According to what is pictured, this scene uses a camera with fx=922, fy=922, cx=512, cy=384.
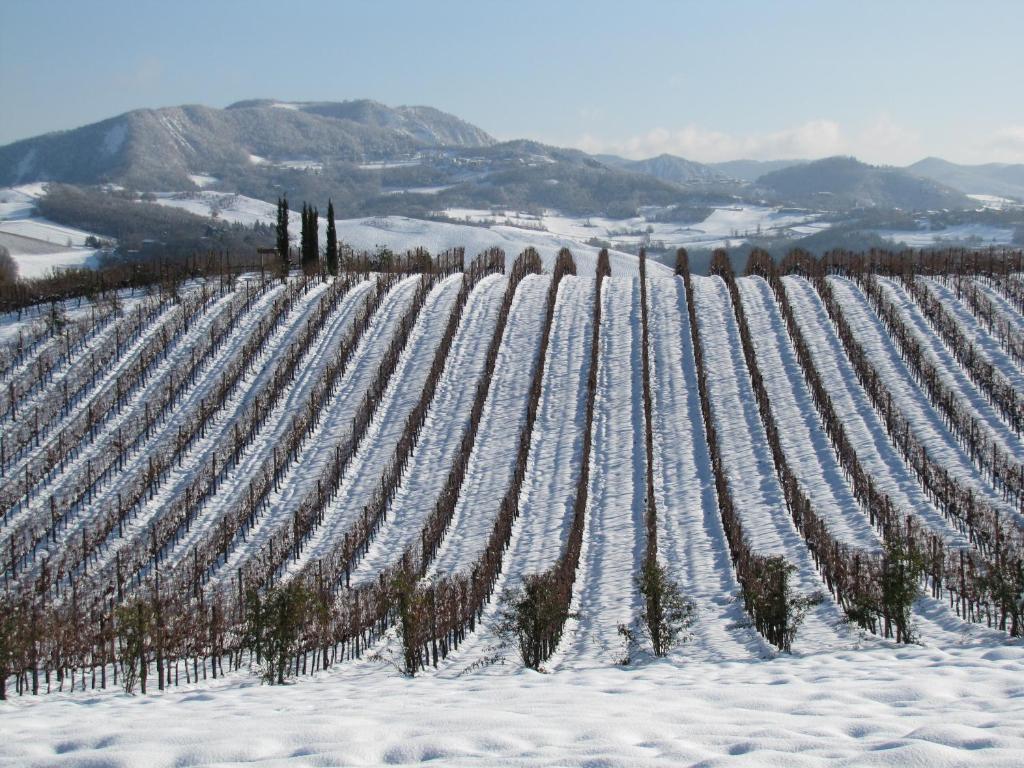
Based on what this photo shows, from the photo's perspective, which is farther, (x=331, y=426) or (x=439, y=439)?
(x=331, y=426)

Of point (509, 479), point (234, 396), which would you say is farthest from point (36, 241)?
point (509, 479)

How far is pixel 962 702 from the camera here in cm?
916

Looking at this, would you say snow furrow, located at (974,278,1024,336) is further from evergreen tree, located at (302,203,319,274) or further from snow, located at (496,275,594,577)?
evergreen tree, located at (302,203,319,274)

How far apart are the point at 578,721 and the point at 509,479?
1517 centimetres

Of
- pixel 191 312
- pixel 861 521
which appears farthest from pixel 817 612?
pixel 191 312

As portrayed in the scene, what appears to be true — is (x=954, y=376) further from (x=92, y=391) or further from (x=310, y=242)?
(x=310, y=242)

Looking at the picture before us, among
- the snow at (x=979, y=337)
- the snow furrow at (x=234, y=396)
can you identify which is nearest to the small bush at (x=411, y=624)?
the snow furrow at (x=234, y=396)

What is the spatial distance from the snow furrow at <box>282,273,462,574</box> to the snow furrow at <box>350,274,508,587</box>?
725 mm

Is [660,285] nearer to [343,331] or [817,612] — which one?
[343,331]

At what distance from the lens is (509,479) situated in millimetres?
23500

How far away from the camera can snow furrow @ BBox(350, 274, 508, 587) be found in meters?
20.4

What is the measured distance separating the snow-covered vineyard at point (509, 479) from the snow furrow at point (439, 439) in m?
0.10

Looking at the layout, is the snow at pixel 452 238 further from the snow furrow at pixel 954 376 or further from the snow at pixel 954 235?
the snow furrow at pixel 954 376

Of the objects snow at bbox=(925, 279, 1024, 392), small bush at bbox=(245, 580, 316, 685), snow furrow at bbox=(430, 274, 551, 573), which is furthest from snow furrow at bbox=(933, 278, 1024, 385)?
small bush at bbox=(245, 580, 316, 685)
